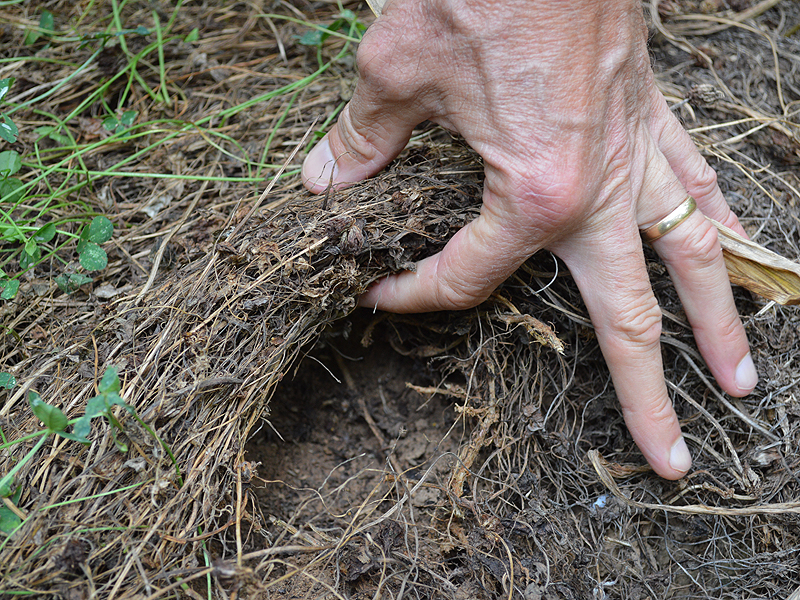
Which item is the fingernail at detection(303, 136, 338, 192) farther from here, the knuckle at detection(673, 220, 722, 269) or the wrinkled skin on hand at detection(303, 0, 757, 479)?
the knuckle at detection(673, 220, 722, 269)

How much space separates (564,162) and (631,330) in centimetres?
48

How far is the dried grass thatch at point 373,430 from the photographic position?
1195mm

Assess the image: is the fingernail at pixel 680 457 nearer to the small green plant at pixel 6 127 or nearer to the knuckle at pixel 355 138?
the knuckle at pixel 355 138

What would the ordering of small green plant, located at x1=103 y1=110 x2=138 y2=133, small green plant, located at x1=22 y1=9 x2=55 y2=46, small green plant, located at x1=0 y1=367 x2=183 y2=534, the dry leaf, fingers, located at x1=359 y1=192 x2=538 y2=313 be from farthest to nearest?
1. small green plant, located at x1=22 y1=9 x2=55 y2=46
2. small green plant, located at x1=103 y1=110 x2=138 y2=133
3. the dry leaf
4. fingers, located at x1=359 y1=192 x2=538 y2=313
5. small green plant, located at x1=0 y1=367 x2=183 y2=534

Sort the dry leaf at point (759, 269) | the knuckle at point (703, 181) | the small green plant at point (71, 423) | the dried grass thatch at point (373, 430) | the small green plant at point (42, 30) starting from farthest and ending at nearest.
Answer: the small green plant at point (42, 30), the knuckle at point (703, 181), the dry leaf at point (759, 269), the dried grass thatch at point (373, 430), the small green plant at point (71, 423)

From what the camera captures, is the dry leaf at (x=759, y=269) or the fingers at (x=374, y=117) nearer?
the fingers at (x=374, y=117)

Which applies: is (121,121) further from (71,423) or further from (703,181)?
(703,181)

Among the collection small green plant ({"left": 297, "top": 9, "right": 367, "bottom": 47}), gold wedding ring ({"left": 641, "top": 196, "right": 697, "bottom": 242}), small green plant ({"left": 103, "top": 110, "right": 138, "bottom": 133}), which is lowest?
gold wedding ring ({"left": 641, "top": 196, "right": 697, "bottom": 242})

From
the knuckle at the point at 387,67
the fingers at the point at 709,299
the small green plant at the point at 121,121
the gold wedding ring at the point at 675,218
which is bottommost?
the fingers at the point at 709,299

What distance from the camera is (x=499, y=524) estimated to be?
1396 millimetres

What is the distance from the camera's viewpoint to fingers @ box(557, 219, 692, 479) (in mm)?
1376

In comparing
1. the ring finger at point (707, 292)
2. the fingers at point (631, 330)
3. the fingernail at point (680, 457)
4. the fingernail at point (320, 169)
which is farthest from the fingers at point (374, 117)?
the fingernail at point (680, 457)

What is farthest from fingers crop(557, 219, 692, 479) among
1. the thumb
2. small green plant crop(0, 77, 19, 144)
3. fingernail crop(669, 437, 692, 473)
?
small green plant crop(0, 77, 19, 144)

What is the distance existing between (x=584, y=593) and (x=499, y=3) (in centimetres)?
146
